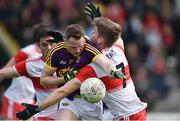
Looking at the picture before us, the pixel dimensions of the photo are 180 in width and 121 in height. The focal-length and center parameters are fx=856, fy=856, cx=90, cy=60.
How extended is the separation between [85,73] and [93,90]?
0.33m

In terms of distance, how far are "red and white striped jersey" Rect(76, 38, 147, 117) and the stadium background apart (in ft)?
23.6

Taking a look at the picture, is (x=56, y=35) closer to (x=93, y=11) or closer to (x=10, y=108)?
(x=93, y=11)

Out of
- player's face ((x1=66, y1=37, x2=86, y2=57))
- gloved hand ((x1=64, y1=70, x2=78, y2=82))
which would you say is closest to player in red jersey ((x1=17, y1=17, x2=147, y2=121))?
gloved hand ((x1=64, y1=70, x2=78, y2=82))

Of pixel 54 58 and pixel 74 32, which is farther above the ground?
pixel 74 32

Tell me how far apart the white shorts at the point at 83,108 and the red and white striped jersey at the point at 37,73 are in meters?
0.68

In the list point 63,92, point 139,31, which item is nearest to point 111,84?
point 63,92

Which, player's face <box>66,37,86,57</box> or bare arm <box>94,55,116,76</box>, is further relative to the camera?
player's face <box>66,37,86,57</box>

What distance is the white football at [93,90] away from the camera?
1101 centimetres

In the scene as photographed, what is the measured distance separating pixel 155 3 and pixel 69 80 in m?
10.1

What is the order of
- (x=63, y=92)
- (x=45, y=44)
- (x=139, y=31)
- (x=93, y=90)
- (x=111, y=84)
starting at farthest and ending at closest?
1. (x=139, y=31)
2. (x=45, y=44)
3. (x=111, y=84)
4. (x=63, y=92)
5. (x=93, y=90)

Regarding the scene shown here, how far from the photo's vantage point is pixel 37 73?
12531 mm

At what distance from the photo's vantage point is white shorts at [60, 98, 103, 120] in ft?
39.0

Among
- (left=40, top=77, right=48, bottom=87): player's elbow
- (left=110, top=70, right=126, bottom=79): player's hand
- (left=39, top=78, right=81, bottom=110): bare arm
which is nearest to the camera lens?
(left=110, top=70, right=126, bottom=79): player's hand

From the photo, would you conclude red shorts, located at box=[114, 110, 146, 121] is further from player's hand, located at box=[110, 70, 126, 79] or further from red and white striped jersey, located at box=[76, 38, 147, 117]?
player's hand, located at box=[110, 70, 126, 79]
